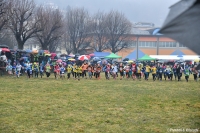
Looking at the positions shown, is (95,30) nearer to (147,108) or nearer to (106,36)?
(106,36)

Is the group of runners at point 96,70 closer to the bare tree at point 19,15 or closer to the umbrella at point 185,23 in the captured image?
the bare tree at point 19,15

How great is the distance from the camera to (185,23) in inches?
124

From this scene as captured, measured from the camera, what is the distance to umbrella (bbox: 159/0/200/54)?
3.10 m

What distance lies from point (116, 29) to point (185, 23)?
59646 millimetres

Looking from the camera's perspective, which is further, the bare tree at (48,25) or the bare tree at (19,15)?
the bare tree at (48,25)

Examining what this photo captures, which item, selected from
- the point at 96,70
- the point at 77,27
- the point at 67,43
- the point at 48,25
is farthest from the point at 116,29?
the point at 96,70

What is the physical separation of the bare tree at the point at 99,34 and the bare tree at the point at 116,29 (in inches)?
34.5

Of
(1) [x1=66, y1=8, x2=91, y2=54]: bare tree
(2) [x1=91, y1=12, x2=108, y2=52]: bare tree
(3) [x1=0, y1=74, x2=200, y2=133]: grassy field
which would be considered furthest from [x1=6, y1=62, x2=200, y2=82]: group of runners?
(2) [x1=91, y1=12, x2=108, y2=52]: bare tree

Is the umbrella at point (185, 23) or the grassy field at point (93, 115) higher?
the umbrella at point (185, 23)

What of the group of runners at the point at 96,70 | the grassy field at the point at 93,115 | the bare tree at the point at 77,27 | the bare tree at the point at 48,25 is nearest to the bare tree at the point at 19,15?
the bare tree at the point at 48,25

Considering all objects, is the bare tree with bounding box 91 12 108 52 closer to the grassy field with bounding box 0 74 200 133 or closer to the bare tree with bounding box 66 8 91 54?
the bare tree with bounding box 66 8 91 54

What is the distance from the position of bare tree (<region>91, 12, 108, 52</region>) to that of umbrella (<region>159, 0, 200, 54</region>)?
5898 centimetres

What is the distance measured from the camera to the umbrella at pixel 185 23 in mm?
3100

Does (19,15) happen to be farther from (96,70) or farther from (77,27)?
(77,27)
